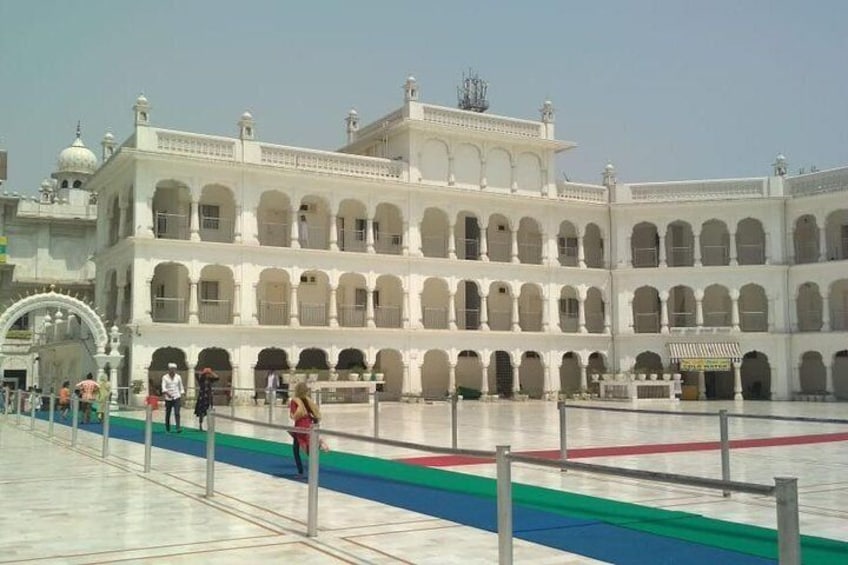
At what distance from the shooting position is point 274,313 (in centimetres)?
4200

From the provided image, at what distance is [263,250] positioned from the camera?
39688 mm

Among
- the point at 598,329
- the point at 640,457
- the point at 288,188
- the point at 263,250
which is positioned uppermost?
the point at 288,188

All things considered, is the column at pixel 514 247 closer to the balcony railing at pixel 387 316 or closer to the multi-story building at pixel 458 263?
the multi-story building at pixel 458 263

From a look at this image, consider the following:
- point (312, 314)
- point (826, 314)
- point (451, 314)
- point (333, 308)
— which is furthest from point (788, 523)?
point (826, 314)

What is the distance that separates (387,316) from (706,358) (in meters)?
16.2

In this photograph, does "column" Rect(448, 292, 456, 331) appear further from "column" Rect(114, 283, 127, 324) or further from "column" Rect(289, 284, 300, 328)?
"column" Rect(114, 283, 127, 324)

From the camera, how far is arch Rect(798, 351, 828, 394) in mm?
46250

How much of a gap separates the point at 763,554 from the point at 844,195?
39.7 metres

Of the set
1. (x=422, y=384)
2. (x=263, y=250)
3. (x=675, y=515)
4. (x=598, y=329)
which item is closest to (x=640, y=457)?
(x=675, y=515)

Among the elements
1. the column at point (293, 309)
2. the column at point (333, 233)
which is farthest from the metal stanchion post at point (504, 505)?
the column at point (333, 233)

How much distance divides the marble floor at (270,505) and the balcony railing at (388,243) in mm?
24795

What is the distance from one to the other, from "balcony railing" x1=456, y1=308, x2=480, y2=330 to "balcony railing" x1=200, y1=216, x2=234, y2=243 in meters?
12.5

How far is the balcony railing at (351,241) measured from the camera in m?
44.0

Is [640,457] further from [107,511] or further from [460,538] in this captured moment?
[107,511]
